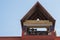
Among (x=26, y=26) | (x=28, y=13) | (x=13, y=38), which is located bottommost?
(x=13, y=38)

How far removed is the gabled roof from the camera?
1588 centimetres

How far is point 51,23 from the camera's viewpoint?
15.9 m

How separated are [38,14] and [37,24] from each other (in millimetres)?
1195

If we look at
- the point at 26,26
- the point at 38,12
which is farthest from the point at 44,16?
the point at 26,26

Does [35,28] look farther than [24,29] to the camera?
Yes

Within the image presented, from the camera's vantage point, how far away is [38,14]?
16.9 m

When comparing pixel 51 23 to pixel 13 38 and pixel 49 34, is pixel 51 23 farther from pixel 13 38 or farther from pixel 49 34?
pixel 13 38

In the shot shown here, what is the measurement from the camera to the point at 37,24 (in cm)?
1602

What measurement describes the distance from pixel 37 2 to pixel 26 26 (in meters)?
2.16

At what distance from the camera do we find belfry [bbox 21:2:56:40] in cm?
1545

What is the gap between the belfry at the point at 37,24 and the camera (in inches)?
608

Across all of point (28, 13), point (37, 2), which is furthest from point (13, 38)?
point (37, 2)

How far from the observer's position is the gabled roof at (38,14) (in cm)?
1588

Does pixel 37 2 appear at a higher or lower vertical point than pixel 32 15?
higher
